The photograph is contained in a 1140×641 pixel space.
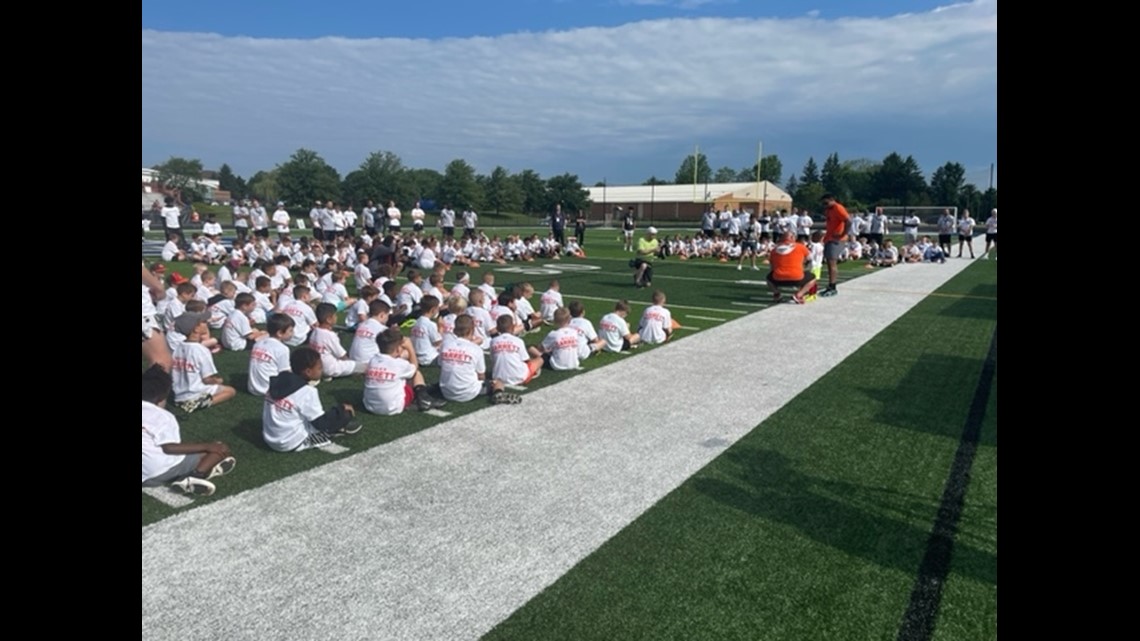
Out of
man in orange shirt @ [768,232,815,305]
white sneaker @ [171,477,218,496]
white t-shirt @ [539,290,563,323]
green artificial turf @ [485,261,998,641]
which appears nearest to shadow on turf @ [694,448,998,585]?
green artificial turf @ [485,261,998,641]

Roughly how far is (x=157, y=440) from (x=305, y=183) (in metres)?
71.1

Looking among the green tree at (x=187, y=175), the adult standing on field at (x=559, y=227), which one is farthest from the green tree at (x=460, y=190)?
the adult standing on field at (x=559, y=227)

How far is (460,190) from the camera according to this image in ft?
267

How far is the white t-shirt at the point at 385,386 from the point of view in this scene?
6.92 meters

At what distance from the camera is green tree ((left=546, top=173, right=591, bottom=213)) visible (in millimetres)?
84875

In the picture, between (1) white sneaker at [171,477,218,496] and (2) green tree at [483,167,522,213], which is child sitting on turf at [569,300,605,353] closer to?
(1) white sneaker at [171,477,218,496]

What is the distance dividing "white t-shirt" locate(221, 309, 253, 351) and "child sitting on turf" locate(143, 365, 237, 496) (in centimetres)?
480

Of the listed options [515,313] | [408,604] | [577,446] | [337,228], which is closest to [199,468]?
[408,604]
